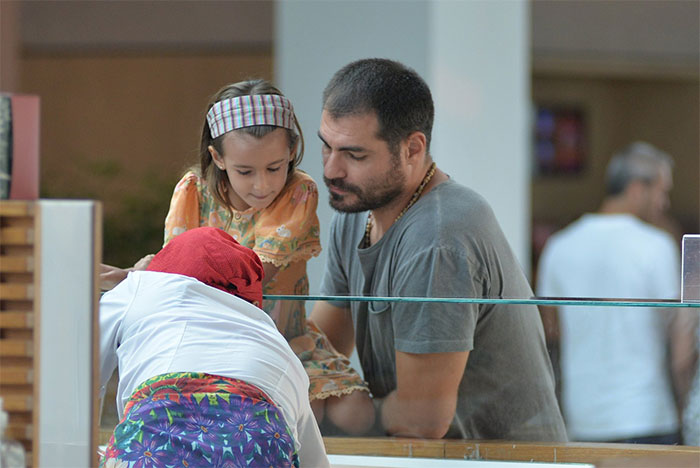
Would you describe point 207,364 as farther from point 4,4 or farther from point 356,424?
point 4,4

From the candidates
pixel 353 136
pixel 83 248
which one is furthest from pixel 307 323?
pixel 83 248

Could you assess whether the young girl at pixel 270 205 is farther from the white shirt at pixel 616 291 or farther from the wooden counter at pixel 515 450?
the white shirt at pixel 616 291

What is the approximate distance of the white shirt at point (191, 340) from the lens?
1243 mm

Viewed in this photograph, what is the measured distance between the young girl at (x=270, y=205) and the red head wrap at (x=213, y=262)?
161 millimetres

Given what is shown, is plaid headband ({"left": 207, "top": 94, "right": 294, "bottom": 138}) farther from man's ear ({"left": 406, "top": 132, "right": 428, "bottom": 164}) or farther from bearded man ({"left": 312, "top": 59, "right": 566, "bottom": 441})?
man's ear ({"left": 406, "top": 132, "right": 428, "bottom": 164})

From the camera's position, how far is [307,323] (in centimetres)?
155

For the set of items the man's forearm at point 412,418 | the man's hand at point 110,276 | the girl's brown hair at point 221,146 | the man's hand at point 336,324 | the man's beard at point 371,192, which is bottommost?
the man's forearm at point 412,418

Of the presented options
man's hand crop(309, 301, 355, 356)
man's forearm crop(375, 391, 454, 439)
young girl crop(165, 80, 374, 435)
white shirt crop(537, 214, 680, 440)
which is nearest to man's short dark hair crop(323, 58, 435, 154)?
young girl crop(165, 80, 374, 435)

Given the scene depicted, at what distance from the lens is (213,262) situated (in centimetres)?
132

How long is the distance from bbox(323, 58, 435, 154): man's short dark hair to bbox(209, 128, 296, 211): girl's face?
0.14 metres

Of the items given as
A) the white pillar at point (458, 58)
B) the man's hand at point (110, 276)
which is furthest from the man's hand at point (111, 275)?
the white pillar at point (458, 58)

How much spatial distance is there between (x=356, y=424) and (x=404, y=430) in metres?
0.08

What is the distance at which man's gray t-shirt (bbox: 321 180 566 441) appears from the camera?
1.60m

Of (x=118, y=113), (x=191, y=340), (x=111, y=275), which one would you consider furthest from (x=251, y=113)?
(x=118, y=113)
